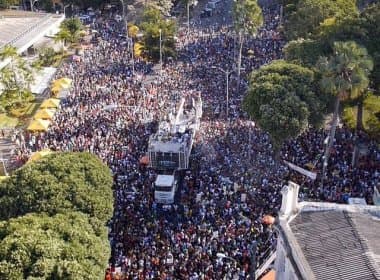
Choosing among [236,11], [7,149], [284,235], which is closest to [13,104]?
[7,149]

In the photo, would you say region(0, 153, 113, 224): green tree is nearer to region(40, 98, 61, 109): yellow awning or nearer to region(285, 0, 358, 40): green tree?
region(40, 98, 61, 109): yellow awning

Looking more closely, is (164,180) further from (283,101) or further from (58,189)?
(283,101)

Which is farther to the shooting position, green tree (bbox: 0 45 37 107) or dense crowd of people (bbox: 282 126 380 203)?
green tree (bbox: 0 45 37 107)

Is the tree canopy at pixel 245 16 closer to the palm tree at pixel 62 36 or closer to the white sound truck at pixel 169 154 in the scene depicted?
the white sound truck at pixel 169 154

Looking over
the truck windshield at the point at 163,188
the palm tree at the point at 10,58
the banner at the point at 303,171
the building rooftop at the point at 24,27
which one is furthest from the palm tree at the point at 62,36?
the banner at the point at 303,171

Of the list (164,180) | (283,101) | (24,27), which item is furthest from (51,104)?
(283,101)

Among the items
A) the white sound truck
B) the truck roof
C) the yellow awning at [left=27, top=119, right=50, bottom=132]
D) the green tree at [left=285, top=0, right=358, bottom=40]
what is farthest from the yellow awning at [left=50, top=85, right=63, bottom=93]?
the green tree at [left=285, top=0, right=358, bottom=40]
